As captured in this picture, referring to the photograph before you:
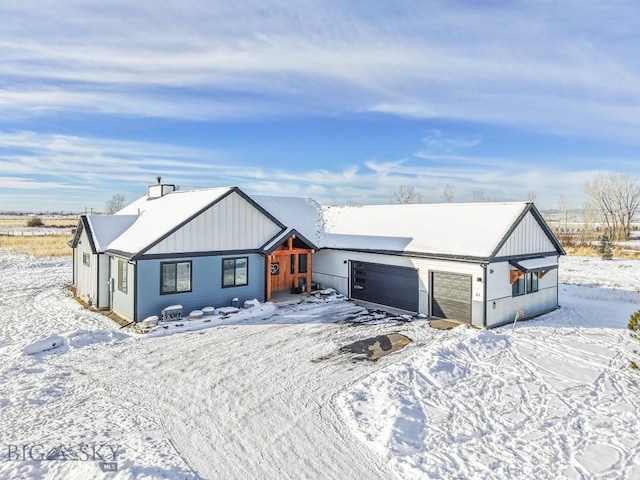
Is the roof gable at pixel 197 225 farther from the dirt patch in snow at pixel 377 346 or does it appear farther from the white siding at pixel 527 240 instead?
the white siding at pixel 527 240

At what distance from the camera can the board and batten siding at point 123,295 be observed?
14758 millimetres

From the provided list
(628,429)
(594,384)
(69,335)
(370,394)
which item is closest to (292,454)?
(370,394)

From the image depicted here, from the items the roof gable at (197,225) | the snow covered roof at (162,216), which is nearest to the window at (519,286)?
the roof gable at (197,225)

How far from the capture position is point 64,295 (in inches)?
758

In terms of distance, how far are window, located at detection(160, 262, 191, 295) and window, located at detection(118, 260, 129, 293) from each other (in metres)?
1.45

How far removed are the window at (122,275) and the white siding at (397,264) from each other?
9125mm

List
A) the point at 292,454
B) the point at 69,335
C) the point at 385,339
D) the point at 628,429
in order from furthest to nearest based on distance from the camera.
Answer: the point at 385,339, the point at 69,335, the point at 628,429, the point at 292,454

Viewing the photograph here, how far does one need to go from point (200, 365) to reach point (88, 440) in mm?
3883

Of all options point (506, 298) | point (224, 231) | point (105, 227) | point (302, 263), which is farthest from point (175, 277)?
point (506, 298)

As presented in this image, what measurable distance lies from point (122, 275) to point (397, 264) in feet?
35.7

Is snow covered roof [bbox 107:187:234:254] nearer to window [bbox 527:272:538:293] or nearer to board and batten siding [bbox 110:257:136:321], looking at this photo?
board and batten siding [bbox 110:257:136:321]

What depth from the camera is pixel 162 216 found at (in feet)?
58.0

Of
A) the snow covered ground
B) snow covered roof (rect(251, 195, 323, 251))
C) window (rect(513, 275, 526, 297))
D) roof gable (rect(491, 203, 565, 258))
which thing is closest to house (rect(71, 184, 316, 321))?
snow covered roof (rect(251, 195, 323, 251))

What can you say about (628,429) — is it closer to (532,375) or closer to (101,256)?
(532,375)
